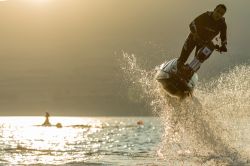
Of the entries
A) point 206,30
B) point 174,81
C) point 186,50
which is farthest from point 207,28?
point 174,81

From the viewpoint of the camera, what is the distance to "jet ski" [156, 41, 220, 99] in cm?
1997

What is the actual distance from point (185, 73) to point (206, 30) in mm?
1939

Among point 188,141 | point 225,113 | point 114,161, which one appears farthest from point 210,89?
point 114,161

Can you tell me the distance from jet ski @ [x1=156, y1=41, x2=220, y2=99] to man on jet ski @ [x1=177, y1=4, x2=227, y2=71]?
0.17m

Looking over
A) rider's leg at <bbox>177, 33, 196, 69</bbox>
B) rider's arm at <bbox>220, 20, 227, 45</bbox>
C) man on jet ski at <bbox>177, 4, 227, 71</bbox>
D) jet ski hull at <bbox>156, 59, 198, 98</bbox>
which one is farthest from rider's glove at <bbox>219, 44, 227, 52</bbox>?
jet ski hull at <bbox>156, 59, 198, 98</bbox>

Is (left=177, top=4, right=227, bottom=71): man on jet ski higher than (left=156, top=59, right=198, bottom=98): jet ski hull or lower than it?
higher

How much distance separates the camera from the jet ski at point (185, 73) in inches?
786

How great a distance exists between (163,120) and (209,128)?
82.1 inches

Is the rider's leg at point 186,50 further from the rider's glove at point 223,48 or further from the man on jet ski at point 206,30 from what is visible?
the rider's glove at point 223,48

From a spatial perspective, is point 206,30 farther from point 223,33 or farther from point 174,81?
point 174,81

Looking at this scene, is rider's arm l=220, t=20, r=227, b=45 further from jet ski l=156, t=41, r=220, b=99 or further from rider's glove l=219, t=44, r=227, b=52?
jet ski l=156, t=41, r=220, b=99

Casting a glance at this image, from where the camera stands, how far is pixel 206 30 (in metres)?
19.5

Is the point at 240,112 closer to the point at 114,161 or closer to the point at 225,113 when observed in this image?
the point at 225,113

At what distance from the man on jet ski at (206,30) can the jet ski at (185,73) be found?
0.56 feet
